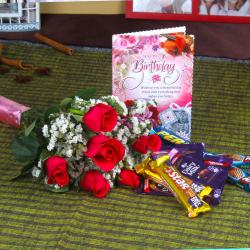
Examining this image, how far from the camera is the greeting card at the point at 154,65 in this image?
1482mm

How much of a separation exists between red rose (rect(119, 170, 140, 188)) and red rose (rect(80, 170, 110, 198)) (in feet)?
0.15

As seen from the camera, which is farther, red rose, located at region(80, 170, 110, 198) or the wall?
the wall

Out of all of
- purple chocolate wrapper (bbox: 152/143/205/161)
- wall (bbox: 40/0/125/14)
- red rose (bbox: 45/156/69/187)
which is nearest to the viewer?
red rose (bbox: 45/156/69/187)

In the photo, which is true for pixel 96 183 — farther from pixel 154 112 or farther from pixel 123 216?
pixel 154 112

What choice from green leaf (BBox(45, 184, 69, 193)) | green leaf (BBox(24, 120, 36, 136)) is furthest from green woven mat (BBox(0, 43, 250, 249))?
green leaf (BBox(24, 120, 36, 136))

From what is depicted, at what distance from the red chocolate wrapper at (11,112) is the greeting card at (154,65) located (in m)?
0.36

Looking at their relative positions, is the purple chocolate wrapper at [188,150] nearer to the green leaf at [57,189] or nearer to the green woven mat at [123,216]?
the green woven mat at [123,216]

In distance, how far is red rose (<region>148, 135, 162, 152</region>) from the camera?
1.38m

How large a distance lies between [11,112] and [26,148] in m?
0.40

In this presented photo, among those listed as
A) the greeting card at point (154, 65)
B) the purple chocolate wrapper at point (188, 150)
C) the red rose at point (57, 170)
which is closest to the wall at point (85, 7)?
the greeting card at point (154, 65)

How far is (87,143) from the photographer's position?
1.33 metres

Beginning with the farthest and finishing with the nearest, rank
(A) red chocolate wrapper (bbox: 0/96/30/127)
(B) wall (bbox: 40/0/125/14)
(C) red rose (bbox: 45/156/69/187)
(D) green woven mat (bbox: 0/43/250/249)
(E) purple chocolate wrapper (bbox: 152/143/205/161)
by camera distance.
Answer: (B) wall (bbox: 40/0/125/14) < (A) red chocolate wrapper (bbox: 0/96/30/127) < (E) purple chocolate wrapper (bbox: 152/143/205/161) < (C) red rose (bbox: 45/156/69/187) < (D) green woven mat (bbox: 0/43/250/249)

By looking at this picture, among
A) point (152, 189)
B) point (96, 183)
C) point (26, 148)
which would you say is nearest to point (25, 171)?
point (26, 148)

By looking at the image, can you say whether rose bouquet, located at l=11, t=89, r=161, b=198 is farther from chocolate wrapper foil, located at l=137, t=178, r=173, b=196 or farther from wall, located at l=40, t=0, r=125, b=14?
wall, located at l=40, t=0, r=125, b=14
